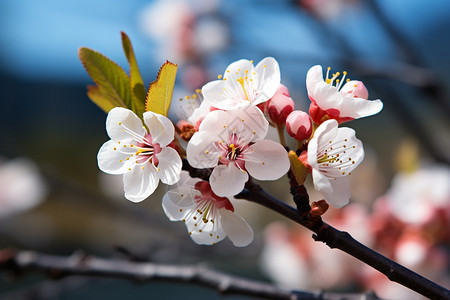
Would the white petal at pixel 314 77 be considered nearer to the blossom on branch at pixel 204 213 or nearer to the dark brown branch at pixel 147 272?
the blossom on branch at pixel 204 213

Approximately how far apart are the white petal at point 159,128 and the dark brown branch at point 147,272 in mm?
288

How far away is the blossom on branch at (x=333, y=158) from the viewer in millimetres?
453

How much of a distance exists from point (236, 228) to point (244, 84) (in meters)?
0.18

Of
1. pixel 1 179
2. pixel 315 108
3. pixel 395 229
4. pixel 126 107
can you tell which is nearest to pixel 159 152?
pixel 126 107

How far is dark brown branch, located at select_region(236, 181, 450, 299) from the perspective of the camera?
422mm

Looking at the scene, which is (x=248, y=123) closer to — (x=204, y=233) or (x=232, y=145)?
(x=232, y=145)

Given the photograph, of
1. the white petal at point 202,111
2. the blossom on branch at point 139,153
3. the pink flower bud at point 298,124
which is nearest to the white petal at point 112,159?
the blossom on branch at point 139,153

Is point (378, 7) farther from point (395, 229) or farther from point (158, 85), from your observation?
point (158, 85)

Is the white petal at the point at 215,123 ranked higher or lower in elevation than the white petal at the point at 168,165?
higher

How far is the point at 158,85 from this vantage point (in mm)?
477

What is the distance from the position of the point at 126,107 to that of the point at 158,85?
0.08m

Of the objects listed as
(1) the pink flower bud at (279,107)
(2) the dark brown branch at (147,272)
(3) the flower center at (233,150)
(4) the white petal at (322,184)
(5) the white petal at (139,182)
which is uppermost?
(1) the pink flower bud at (279,107)

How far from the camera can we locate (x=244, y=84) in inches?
20.4

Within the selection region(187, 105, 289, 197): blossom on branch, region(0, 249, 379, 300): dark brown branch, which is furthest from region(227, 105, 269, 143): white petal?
region(0, 249, 379, 300): dark brown branch
